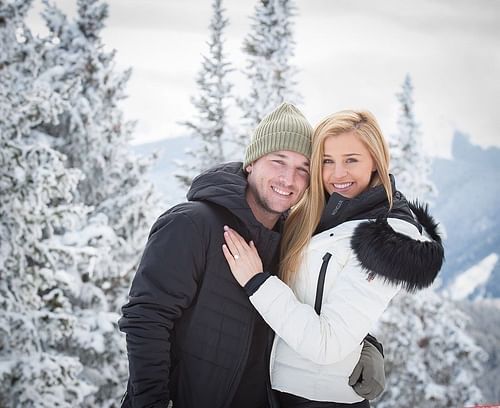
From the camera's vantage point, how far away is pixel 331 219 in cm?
357

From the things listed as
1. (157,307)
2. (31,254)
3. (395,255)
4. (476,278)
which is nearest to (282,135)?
(395,255)

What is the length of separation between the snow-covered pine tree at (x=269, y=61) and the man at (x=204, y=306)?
1462cm

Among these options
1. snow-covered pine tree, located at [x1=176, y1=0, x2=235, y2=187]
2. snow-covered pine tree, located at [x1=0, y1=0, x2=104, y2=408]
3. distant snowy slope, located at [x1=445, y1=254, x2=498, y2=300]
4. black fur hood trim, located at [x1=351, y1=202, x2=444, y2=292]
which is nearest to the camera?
black fur hood trim, located at [x1=351, y1=202, x2=444, y2=292]

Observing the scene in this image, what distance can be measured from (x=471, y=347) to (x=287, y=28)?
1222 cm

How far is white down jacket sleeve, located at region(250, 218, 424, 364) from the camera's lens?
310 centimetres

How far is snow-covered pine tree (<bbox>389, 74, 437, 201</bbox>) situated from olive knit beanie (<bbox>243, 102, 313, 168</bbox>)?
16.5 meters

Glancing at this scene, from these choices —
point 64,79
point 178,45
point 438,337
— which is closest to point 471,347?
point 438,337

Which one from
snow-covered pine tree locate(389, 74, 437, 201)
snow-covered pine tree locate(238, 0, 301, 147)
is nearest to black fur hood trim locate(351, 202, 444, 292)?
snow-covered pine tree locate(238, 0, 301, 147)

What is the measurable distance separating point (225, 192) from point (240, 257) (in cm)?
40

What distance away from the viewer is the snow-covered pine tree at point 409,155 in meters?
20.0

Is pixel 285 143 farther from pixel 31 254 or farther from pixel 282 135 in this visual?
pixel 31 254

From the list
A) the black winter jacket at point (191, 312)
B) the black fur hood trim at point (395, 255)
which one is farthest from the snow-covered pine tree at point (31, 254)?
the black fur hood trim at point (395, 255)

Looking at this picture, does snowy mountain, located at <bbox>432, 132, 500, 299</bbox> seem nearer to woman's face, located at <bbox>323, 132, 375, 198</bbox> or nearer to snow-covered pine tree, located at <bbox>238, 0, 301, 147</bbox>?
snow-covered pine tree, located at <bbox>238, 0, 301, 147</bbox>

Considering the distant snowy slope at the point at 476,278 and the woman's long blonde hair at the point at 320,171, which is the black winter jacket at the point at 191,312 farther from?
the distant snowy slope at the point at 476,278
